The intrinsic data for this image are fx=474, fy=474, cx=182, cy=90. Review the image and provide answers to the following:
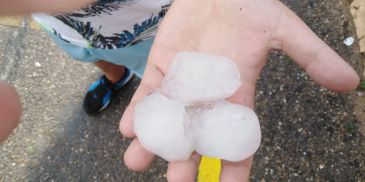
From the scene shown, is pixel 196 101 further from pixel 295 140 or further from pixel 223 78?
pixel 295 140

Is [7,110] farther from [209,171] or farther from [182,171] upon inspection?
[209,171]

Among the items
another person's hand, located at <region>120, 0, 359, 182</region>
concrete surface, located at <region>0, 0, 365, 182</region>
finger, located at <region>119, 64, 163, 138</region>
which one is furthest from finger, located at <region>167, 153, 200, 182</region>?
concrete surface, located at <region>0, 0, 365, 182</region>

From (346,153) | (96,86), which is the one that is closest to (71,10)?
(96,86)

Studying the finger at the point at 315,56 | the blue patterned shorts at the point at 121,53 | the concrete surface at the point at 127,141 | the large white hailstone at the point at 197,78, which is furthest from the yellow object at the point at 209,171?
the finger at the point at 315,56

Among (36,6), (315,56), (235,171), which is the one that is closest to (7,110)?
(36,6)

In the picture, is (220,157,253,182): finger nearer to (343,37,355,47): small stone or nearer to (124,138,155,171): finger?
(124,138,155,171): finger

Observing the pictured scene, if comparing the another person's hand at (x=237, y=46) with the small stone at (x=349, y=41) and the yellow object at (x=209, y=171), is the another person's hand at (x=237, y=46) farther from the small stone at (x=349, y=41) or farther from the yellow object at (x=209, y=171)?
the small stone at (x=349, y=41)
